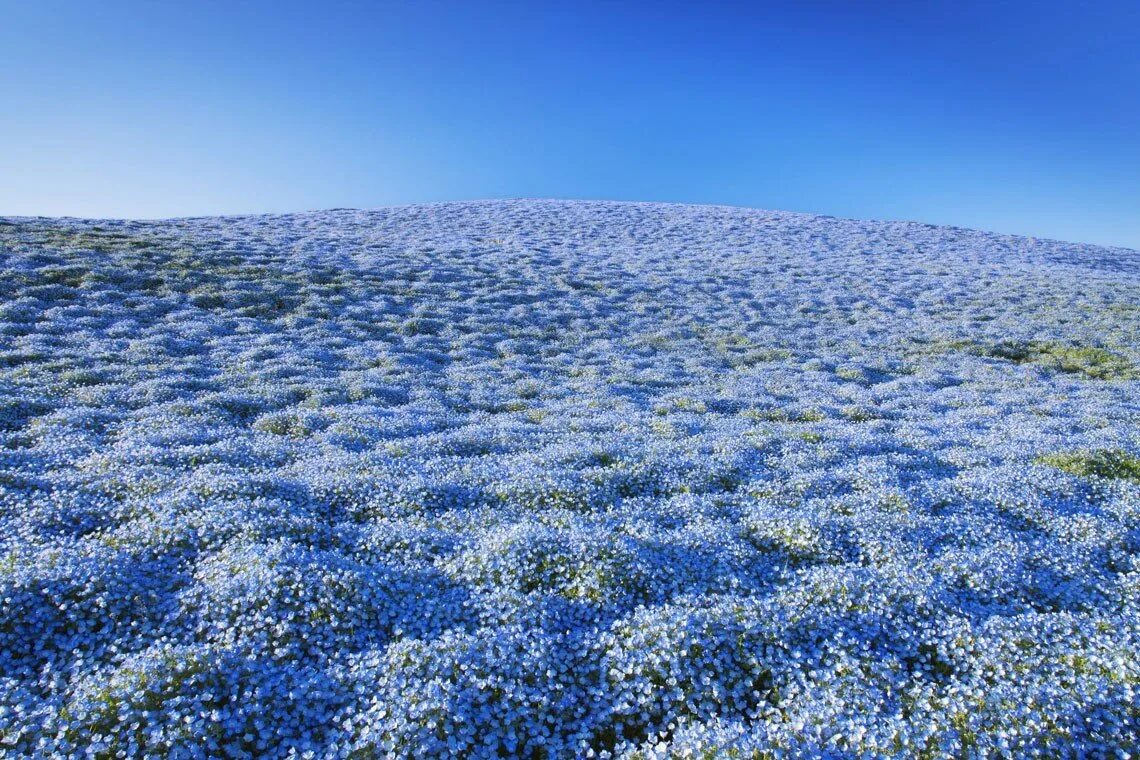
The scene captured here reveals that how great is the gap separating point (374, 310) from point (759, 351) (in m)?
18.6

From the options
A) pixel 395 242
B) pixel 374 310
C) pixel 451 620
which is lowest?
pixel 451 620

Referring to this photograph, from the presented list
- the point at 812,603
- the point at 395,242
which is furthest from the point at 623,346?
the point at 395,242

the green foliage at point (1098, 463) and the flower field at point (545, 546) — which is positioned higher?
the green foliage at point (1098, 463)

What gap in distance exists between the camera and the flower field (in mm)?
7348

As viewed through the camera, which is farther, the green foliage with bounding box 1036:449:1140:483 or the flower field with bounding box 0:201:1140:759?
the green foliage with bounding box 1036:449:1140:483

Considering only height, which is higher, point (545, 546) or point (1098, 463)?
point (1098, 463)

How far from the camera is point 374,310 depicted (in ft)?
107

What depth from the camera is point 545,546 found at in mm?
10773

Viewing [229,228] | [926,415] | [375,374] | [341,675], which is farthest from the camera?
[229,228]

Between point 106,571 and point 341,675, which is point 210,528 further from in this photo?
point 341,675

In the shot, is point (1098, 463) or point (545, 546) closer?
point (545, 546)

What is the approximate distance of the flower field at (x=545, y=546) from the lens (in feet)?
24.1

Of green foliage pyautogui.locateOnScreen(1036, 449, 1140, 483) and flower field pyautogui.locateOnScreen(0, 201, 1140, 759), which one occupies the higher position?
green foliage pyautogui.locateOnScreen(1036, 449, 1140, 483)

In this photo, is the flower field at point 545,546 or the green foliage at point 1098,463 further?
the green foliage at point 1098,463
